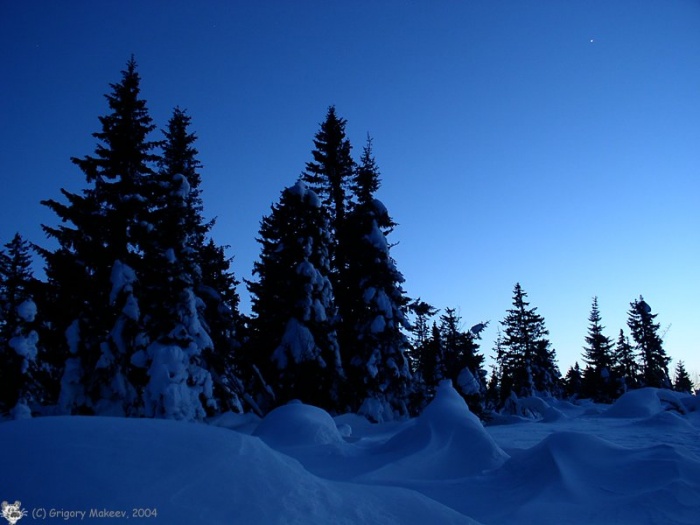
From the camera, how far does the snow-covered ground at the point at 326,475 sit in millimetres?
2377

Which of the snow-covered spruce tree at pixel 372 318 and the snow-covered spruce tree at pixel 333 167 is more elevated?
the snow-covered spruce tree at pixel 333 167

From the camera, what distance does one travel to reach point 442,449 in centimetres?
646

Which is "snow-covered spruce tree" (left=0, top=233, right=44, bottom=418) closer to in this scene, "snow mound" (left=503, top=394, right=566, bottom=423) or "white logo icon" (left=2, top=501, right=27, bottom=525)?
"white logo icon" (left=2, top=501, right=27, bottom=525)

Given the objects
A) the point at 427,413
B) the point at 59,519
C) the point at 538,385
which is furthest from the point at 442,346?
the point at 59,519

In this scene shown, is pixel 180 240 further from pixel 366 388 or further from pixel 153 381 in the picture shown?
pixel 366 388

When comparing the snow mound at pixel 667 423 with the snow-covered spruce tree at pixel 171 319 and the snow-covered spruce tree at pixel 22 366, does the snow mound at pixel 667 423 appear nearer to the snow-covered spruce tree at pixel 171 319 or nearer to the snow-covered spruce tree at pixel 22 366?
the snow-covered spruce tree at pixel 171 319

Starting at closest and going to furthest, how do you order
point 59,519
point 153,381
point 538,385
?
point 59,519
point 153,381
point 538,385

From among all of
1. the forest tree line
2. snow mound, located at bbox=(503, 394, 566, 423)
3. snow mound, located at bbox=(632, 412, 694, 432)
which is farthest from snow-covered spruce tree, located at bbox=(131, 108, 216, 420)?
snow mound, located at bbox=(503, 394, 566, 423)

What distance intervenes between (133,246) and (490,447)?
43.2ft

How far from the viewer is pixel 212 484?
2637 millimetres

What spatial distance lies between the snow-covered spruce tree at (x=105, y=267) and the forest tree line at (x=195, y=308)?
4 cm

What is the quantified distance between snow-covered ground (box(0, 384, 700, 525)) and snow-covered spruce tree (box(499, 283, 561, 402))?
3181 centimetres

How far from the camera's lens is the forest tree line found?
13430 mm

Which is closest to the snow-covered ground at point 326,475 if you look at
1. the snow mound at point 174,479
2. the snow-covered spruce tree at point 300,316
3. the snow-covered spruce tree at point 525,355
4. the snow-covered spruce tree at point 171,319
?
the snow mound at point 174,479
